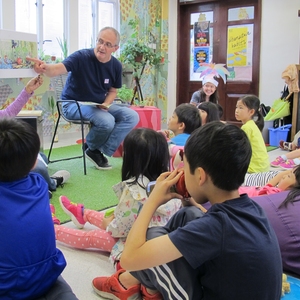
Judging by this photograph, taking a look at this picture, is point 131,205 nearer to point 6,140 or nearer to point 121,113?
point 6,140

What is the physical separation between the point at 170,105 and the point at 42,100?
8.10 feet

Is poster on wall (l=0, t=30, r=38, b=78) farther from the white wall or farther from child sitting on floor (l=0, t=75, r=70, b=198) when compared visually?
the white wall

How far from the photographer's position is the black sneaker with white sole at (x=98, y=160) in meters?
3.34

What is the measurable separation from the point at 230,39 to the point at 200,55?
0.59 m

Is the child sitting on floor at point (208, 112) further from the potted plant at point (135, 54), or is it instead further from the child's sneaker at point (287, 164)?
the potted plant at point (135, 54)

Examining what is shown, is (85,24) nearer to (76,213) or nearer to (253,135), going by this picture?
(253,135)

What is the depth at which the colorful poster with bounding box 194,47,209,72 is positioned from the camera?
6.26m

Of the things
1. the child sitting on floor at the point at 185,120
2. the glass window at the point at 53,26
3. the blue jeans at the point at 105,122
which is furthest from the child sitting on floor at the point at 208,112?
the glass window at the point at 53,26

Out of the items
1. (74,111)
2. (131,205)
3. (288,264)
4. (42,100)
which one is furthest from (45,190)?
(42,100)

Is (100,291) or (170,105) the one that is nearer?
(100,291)

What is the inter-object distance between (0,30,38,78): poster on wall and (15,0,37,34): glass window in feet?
7.20

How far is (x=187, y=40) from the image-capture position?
21.0ft

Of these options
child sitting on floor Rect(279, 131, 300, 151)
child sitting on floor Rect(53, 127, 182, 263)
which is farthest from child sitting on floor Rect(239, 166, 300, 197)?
child sitting on floor Rect(279, 131, 300, 151)

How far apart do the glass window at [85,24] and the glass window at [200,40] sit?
1.79 m
